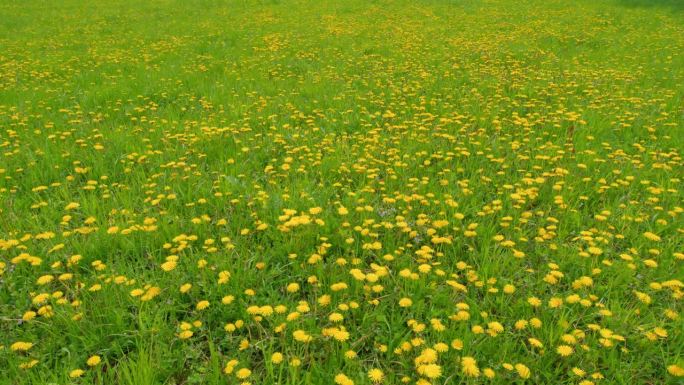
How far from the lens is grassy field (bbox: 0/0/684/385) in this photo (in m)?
2.42

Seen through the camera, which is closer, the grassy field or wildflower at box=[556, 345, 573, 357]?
wildflower at box=[556, 345, 573, 357]

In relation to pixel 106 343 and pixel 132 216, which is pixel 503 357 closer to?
pixel 106 343

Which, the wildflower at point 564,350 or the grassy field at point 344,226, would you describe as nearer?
the wildflower at point 564,350

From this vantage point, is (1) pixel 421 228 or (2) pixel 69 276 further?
(1) pixel 421 228

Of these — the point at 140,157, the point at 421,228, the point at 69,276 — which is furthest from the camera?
the point at 140,157

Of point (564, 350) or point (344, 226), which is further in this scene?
point (344, 226)

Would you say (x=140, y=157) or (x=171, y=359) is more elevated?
(x=140, y=157)

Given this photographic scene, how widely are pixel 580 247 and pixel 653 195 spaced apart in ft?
4.58

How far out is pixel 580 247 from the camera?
3.16 m

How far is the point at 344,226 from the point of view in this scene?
3.54m

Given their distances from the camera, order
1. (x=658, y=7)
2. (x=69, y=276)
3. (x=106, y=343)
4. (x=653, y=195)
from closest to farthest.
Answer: (x=106, y=343) < (x=69, y=276) < (x=653, y=195) < (x=658, y=7)

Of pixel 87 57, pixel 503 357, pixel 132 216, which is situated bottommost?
pixel 503 357

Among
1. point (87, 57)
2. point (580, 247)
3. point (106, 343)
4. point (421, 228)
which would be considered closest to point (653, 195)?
point (580, 247)

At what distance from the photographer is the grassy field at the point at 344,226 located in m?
2.42
